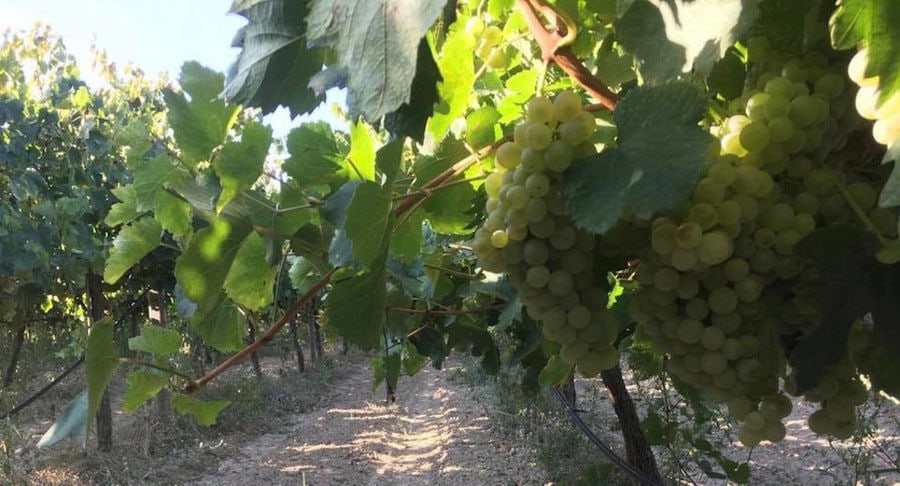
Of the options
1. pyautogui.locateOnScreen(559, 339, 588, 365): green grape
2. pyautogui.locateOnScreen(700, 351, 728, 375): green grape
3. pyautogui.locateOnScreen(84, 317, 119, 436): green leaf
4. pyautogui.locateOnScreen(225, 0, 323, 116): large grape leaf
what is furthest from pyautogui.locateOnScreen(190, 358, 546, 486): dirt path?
pyautogui.locateOnScreen(700, 351, 728, 375): green grape

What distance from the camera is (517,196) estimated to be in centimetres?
62

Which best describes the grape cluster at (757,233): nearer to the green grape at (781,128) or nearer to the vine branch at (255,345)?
the green grape at (781,128)

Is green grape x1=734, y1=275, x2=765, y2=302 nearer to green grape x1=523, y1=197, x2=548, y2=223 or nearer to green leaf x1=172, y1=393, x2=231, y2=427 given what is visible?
green grape x1=523, y1=197, x2=548, y2=223

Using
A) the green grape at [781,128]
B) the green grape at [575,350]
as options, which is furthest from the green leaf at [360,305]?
the green grape at [781,128]

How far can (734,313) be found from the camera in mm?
622

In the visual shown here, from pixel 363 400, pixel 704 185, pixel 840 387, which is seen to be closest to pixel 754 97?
pixel 704 185

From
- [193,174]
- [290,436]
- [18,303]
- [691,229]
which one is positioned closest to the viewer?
[691,229]

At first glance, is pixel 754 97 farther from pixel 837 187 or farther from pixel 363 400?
pixel 363 400

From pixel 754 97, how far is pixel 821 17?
0.10m

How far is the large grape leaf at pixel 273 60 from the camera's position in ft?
2.63

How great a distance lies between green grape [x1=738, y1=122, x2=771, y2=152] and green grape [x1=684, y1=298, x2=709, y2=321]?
0.50ft

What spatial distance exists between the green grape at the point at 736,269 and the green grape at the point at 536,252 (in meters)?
0.17

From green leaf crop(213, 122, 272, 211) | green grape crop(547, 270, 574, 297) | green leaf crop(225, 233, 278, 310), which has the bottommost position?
green grape crop(547, 270, 574, 297)

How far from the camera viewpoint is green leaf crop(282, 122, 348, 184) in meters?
1.13
